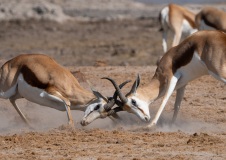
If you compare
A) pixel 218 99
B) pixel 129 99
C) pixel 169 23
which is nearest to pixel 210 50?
pixel 129 99

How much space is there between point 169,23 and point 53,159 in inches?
540

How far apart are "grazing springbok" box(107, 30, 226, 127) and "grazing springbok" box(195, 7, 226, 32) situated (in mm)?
8411

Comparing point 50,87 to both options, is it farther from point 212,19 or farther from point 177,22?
point 177,22

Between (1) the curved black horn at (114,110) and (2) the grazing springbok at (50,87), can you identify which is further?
(2) the grazing springbok at (50,87)

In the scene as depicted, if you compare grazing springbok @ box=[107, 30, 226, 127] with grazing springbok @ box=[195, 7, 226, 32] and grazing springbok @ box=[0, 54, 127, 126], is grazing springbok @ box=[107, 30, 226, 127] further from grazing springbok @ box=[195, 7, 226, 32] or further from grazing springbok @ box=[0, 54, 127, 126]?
grazing springbok @ box=[195, 7, 226, 32]

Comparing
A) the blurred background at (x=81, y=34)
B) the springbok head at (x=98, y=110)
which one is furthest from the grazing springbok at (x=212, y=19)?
the springbok head at (x=98, y=110)

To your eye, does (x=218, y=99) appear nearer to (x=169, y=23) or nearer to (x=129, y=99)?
(x=129, y=99)

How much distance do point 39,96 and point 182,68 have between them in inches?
78.6

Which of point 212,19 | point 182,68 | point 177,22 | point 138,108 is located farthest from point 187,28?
point 138,108

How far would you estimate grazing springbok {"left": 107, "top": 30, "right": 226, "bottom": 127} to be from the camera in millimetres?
11562

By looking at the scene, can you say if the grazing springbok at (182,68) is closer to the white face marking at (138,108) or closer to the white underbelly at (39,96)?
the white face marking at (138,108)

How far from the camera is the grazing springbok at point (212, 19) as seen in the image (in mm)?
20422

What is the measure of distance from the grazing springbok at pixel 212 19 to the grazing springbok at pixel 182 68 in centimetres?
841

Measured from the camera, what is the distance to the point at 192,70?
11.8 meters
